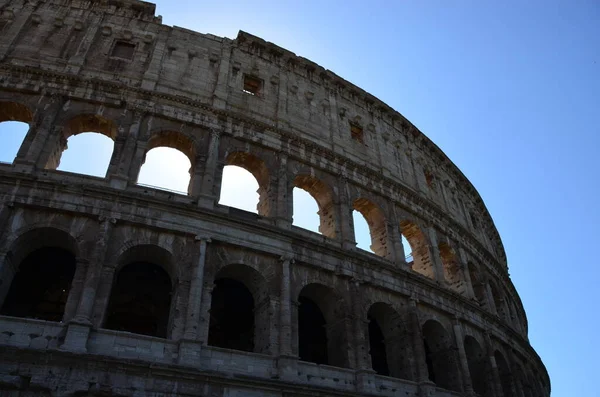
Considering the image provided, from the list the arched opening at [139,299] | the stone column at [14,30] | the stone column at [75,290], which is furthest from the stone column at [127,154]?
the stone column at [14,30]

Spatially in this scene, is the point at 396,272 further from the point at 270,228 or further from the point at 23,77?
the point at 23,77

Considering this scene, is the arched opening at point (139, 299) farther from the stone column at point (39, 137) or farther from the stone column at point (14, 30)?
the stone column at point (14, 30)

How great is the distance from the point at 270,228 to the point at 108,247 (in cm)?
427

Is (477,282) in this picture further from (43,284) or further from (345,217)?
(43,284)

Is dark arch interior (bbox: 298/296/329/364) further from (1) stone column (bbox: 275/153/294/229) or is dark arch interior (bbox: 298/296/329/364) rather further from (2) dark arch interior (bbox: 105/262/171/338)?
(2) dark arch interior (bbox: 105/262/171/338)

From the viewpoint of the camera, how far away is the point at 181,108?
15.4m

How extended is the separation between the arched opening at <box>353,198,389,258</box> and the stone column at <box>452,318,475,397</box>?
3.47 metres

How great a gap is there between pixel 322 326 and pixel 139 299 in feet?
18.2

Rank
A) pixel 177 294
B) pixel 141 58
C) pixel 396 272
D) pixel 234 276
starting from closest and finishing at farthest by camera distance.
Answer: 1. pixel 177 294
2. pixel 234 276
3. pixel 396 272
4. pixel 141 58

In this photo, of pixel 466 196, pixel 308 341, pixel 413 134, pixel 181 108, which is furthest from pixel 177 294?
pixel 466 196

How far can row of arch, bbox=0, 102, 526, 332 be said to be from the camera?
14.2 metres

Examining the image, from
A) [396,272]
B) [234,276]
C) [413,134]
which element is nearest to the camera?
[234,276]

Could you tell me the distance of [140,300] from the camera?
13.6 meters

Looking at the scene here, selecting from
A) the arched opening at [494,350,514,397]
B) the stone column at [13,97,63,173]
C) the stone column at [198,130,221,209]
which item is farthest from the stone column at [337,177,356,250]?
the stone column at [13,97,63,173]
